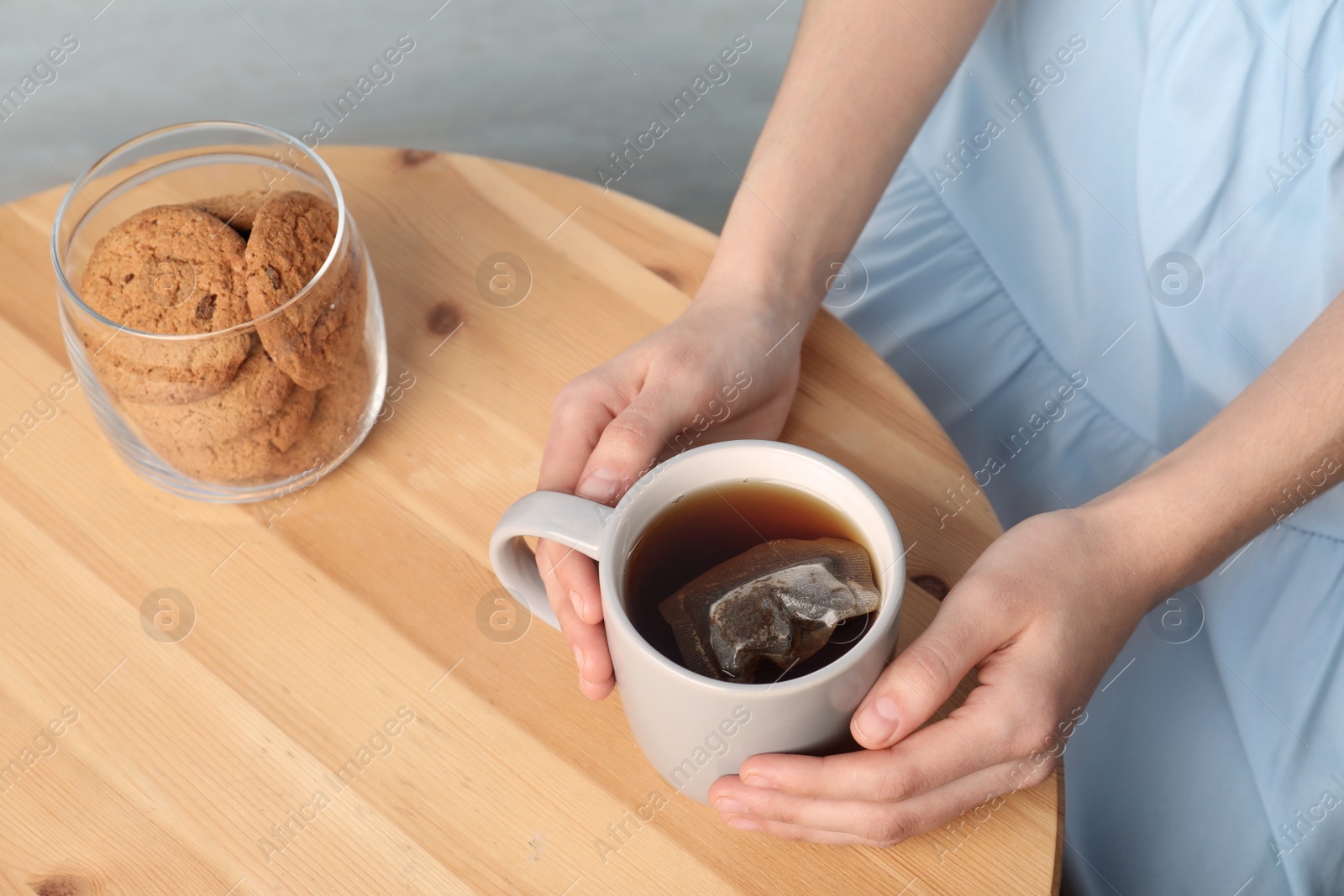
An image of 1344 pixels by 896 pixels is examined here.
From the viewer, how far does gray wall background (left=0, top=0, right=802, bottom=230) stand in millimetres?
2010

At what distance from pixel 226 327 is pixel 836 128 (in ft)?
1.71

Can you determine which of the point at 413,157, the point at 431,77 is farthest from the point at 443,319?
the point at 431,77

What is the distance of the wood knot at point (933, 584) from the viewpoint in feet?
2.55

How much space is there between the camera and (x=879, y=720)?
1.94 ft

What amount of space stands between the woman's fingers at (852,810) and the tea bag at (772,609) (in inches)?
3.4

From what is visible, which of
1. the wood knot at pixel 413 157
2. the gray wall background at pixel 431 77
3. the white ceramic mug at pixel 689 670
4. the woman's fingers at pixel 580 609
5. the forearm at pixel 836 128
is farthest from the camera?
the gray wall background at pixel 431 77

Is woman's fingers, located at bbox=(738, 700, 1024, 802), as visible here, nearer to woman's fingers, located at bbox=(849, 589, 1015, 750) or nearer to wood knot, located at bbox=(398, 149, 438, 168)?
woman's fingers, located at bbox=(849, 589, 1015, 750)

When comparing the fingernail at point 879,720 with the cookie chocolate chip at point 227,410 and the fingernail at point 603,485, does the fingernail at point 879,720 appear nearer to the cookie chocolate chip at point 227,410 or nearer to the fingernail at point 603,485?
the fingernail at point 603,485

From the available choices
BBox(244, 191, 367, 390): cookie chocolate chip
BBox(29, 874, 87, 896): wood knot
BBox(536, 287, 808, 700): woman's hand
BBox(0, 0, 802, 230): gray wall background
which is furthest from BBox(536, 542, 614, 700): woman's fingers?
BBox(0, 0, 802, 230): gray wall background

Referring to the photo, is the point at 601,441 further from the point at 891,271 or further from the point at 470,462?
the point at 891,271

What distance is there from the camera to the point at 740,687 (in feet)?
1.75

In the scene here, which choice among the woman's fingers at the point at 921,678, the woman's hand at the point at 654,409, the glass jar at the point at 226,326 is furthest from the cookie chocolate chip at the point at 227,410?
the woman's fingers at the point at 921,678

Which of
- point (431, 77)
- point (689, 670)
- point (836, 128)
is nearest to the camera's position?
point (689, 670)

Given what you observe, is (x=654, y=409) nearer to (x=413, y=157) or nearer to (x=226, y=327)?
(x=226, y=327)
